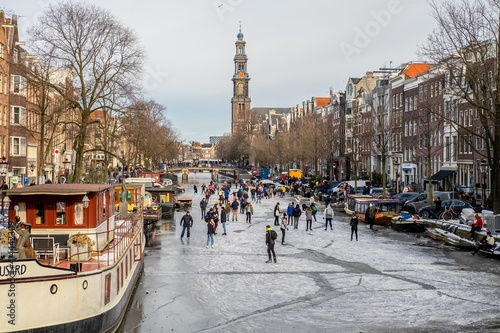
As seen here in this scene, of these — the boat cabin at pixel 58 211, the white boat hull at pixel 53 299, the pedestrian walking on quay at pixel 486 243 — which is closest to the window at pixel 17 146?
the boat cabin at pixel 58 211

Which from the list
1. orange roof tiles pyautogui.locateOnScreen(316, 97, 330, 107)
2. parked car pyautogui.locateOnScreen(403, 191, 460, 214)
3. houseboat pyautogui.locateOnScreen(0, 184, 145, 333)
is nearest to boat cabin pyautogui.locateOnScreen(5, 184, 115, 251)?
houseboat pyautogui.locateOnScreen(0, 184, 145, 333)

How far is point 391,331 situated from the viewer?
17781mm

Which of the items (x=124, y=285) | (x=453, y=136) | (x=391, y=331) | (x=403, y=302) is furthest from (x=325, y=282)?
(x=453, y=136)

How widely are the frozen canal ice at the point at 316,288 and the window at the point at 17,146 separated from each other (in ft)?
106

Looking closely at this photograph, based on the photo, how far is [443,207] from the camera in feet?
148

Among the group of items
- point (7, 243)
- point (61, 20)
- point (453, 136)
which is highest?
point (61, 20)

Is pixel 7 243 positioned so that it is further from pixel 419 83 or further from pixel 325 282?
pixel 419 83

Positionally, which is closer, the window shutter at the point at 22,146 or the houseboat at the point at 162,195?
the houseboat at the point at 162,195

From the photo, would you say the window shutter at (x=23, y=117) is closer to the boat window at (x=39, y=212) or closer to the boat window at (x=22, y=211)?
the boat window at (x=22, y=211)

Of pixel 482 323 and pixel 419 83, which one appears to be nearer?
pixel 482 323

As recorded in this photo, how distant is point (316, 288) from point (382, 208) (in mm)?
24428

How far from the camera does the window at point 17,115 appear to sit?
200 feet

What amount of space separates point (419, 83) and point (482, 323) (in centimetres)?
5691

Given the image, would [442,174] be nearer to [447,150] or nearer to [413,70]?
[447,150]
